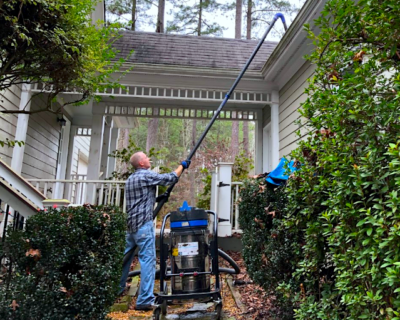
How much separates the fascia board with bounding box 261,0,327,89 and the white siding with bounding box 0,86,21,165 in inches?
193

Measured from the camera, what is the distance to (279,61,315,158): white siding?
19.2 feet

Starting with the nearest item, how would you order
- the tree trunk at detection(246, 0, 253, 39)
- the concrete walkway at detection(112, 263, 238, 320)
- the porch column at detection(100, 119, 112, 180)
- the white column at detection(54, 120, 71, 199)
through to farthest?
1. the concrete walkway at detection(112, 263, 238, 320)
2. the porch column at detection(100, 119, 112, 180)
3. the white column at detection(54, 120, 71, 199)
4. the tree trunk at detection(246, 0, 253, 39)

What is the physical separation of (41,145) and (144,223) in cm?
622

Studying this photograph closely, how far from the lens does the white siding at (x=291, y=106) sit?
586 centimetres

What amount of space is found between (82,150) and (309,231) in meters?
12.2

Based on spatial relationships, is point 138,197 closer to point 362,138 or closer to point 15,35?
point 15,35

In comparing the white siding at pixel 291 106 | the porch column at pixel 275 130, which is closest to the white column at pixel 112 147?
the porch column at pixel 275 130

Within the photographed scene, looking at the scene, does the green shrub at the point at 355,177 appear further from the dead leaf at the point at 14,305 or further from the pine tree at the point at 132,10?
the pine tree at the point at 132,10

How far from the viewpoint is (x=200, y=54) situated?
7.81m

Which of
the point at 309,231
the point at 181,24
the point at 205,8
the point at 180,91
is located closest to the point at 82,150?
the point at 180,91

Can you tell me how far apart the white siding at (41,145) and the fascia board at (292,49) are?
4895 millimetres

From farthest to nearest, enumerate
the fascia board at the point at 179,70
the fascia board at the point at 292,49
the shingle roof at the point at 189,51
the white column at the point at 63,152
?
the white column at the point at 63,152 < the shingle roof at the point at 189,51 < the fascia board at the point at 179,70 < the fascia board at the point at 292,49

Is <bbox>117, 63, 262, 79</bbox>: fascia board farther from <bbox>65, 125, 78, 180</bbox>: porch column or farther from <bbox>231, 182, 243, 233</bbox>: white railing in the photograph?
<bbox>65, 125, 78, 180</bbox>: porch column

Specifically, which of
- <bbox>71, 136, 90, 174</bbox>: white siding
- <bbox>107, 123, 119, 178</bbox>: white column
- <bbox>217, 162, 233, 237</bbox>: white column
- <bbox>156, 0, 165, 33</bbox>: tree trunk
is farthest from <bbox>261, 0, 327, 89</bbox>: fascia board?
<bbox>156, 0, 165, 33</bbox>: tree trunk
